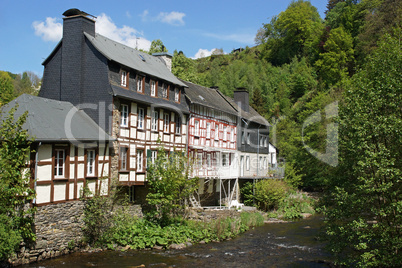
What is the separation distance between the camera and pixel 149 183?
2086 cm

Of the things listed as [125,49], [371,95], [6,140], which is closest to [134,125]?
[125,49]

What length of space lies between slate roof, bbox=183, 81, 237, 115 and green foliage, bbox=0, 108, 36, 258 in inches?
517

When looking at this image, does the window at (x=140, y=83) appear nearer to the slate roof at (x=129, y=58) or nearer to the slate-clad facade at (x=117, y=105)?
the slate-clad facade at (x=117, y=105)

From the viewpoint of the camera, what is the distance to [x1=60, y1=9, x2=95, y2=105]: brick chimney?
68.1 feet

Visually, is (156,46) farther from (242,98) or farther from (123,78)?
(123,78)

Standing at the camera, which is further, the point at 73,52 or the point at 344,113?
the point at 73,52

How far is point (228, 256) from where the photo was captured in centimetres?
1792

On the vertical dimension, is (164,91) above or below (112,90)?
above

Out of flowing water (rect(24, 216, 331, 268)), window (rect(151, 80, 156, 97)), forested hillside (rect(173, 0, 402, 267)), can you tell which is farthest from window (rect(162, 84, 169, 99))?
forested hillside (rect(173, 0, 402, 267))

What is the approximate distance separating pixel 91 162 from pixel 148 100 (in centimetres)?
517

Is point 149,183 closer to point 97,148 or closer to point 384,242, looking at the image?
point 97,148

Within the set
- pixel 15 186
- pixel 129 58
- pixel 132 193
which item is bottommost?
pixel 132 193

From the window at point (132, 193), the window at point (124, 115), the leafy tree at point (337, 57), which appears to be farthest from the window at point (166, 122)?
the leafy tree at point (337, 57)

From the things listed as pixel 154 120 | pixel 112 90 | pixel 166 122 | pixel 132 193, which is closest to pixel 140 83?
pixel 154 120
